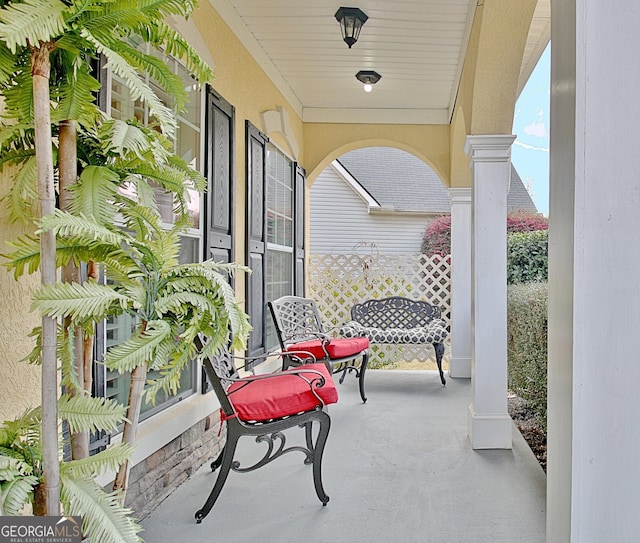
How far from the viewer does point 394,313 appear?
Result: 240 inches

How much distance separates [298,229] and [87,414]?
461 cm

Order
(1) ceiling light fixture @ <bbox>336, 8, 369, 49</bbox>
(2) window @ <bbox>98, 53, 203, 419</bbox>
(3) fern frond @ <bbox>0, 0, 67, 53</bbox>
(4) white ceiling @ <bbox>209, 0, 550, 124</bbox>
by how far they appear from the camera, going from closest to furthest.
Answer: (3) fern frond @ <bbox>0, 0, 67, 53</bbox> → (2) window @ <bbox>98, 53, 203, 419</bbox> → (1) ceiling light fixture @ <bbox>336, 8, 369, 49</bbox> → (4) white ceiling @ <bbox>209, 0, 550, 124</bbox>

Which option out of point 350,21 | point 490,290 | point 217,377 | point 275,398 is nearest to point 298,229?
point 350,21

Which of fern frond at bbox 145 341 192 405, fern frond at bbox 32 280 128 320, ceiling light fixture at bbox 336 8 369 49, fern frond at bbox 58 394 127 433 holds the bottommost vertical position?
fern frond at bbox 58 394 127 433

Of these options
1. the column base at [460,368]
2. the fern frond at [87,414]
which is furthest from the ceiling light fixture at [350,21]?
the column base at [460,368]

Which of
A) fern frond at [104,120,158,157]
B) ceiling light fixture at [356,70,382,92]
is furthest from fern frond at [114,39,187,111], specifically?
ceiling light fixture at [356,70,382,92]

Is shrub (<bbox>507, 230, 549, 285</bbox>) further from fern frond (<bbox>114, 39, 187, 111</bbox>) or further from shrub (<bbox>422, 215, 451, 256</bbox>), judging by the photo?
shrub (<bbox>422, 215, 451, 256</bbox>)

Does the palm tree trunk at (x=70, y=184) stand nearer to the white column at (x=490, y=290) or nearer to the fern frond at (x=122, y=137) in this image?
the fern frond at (x=122, y=137)

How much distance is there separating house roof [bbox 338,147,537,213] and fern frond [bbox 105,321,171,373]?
10.6 meters

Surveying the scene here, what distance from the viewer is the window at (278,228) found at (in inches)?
182

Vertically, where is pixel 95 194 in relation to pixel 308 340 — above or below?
above

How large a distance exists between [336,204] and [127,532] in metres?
10.6

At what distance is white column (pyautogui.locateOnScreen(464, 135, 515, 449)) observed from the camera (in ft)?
10.6

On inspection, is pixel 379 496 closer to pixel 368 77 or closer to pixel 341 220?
pixel 368 77
